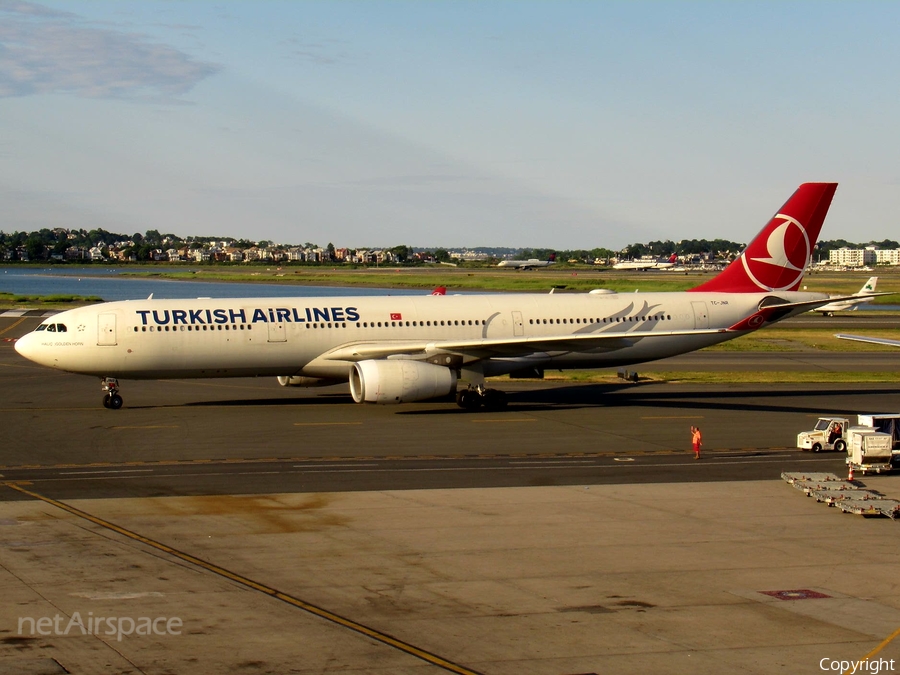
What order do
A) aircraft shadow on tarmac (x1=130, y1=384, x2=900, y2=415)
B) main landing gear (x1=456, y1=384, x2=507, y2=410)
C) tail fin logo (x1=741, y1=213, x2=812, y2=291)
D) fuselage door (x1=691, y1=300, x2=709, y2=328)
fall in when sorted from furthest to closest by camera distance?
1. tail fin logo (x1=741, y1=213, x2=812, y2=291)
2. fuselage door (x1=691, y1=300, x2=709, y2=328)
3. aircraft shadow on tarmac (x1=130, y1=384, x2=900, y2=415)
4. main landing gear (x1=456, y1=384, x2=507, y2=410)

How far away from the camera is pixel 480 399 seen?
41.3 metres

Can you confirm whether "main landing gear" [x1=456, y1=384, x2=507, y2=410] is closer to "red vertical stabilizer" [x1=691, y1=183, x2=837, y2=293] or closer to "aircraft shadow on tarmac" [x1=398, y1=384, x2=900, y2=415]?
"aircraft shadow on tarmac" [x1=398, y1=384, x2=900, y2=415]

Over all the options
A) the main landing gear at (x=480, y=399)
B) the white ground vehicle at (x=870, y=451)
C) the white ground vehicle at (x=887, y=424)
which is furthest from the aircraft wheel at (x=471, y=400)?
the white ground vehicle at (x=870, y=451)

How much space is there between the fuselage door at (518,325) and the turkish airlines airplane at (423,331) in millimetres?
44

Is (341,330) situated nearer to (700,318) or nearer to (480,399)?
(480,399)

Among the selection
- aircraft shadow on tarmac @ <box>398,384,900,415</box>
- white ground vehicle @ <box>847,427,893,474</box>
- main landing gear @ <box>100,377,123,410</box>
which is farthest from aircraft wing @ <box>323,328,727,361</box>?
white ground vehicle @ <box>847,427,893,474</box>

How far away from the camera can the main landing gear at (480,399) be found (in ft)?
136

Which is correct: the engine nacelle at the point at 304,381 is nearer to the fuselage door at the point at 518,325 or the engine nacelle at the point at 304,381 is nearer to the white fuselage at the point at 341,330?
the white fuselage at the point at 341,330

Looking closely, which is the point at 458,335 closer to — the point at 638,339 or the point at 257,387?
the point at 638,339

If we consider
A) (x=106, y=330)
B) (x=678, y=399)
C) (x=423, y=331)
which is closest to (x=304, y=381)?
(x=423, y=331)

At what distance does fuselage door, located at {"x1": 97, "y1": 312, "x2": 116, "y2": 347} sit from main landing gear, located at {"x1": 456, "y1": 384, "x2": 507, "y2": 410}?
1413 centimetres

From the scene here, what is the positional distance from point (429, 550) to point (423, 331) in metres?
23.1

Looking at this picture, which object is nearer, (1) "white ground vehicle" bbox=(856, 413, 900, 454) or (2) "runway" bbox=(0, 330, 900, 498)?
(2) "runway" bbox=(0, 330, 900, 498)

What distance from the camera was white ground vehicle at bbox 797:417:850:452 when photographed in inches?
1283
